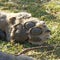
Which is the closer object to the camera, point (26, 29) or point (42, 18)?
point (26, 29)

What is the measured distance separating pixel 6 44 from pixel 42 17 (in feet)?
4.44

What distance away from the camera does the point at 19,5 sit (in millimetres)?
6555

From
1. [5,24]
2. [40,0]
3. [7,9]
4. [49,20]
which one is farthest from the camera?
[40,0]

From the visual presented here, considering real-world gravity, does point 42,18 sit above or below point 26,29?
below

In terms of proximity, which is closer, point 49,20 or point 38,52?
point 38,52

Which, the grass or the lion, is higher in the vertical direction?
the lion

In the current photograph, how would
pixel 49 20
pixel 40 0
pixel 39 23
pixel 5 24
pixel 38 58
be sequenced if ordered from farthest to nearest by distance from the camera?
pixel 40 0, pixel 49 20, pixel 5 24, pixel 39 23, pixel 38 58

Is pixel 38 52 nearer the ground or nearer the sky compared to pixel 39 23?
nearer the ground

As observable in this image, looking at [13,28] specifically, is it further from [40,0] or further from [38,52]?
[40,0]

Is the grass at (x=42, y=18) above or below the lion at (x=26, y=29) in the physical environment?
below

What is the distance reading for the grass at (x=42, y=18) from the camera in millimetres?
4195

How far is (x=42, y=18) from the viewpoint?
5621mm

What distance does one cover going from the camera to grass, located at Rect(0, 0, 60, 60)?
4195 mm

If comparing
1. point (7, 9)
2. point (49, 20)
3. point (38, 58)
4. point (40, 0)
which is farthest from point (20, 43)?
point (40, 0)
